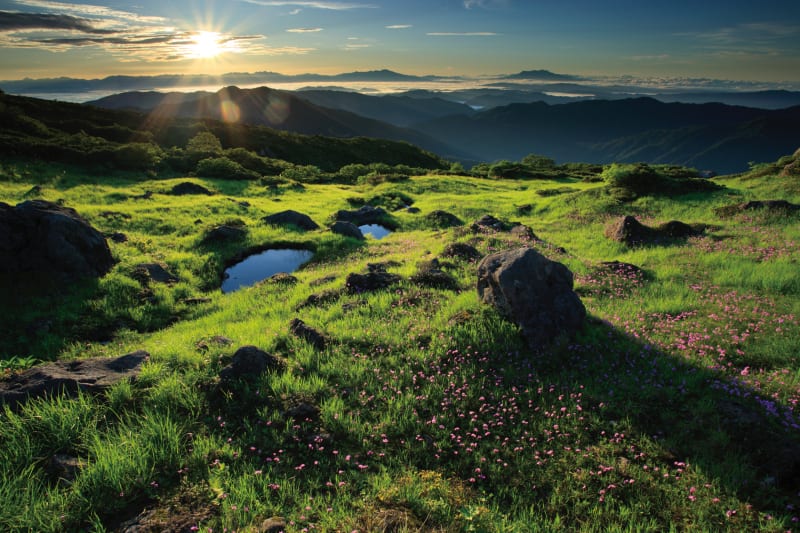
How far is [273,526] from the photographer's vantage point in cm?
424

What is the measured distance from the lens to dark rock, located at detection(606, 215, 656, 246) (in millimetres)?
16859

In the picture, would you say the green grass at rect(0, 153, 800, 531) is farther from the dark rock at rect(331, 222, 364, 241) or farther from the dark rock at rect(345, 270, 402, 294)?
the dark rock at rect(331, 222, 364, 241)

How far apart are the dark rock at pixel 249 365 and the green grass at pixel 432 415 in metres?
0.23

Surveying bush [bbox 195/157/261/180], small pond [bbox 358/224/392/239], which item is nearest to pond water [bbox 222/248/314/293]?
small pond [bbox 358/224/392/239]

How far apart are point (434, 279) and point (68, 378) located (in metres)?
8.32

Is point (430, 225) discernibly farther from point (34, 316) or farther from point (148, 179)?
point (148, 179)

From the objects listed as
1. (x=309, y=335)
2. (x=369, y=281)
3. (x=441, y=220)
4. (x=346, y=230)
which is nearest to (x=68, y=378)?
(x=309, y=335)

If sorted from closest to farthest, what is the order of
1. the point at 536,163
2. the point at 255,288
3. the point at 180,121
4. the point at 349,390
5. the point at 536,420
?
the point at 536,420, the point at 349,390, the point at 255,288, the point at 536,163, the point at 180,121

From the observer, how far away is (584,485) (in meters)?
5.12

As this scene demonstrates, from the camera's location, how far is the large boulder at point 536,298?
826cm

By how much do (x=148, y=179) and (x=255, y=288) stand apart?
36.0 m

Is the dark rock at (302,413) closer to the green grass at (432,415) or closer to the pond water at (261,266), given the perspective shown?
the green grass at (432,415)

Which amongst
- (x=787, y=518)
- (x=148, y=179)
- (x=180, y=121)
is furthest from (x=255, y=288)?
(x=180, y=121)

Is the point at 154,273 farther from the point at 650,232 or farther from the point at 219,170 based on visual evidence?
the point at 219,170
